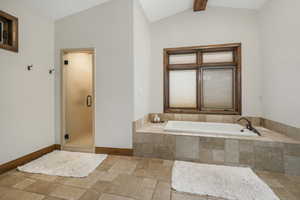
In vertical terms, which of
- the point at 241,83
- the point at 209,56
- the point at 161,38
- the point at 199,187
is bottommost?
the point at 199,187

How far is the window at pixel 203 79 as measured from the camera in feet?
10.3

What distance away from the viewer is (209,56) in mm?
3268

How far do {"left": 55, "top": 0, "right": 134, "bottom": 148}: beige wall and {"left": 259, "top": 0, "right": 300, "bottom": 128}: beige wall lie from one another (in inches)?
98.5

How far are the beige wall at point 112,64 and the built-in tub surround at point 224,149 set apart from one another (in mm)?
363

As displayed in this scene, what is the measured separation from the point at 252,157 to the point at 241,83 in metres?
1.63

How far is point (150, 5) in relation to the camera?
2875 mm

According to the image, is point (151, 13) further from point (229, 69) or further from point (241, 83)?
point (241, 83)

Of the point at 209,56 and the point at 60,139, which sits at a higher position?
the point at 209,56

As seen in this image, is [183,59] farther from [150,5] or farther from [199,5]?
[150,5]

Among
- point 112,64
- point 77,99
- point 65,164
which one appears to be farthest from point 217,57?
point 65,164

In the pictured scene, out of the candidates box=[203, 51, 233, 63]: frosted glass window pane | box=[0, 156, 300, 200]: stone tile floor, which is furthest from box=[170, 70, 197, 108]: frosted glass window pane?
box=[0, 156, 300, 200]: stone tile floor

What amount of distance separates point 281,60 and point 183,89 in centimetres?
183

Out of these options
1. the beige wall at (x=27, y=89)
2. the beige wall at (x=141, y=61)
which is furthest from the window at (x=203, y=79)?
the beige wall at (x=27, y=89)

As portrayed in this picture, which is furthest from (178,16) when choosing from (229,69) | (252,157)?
(252,157)
